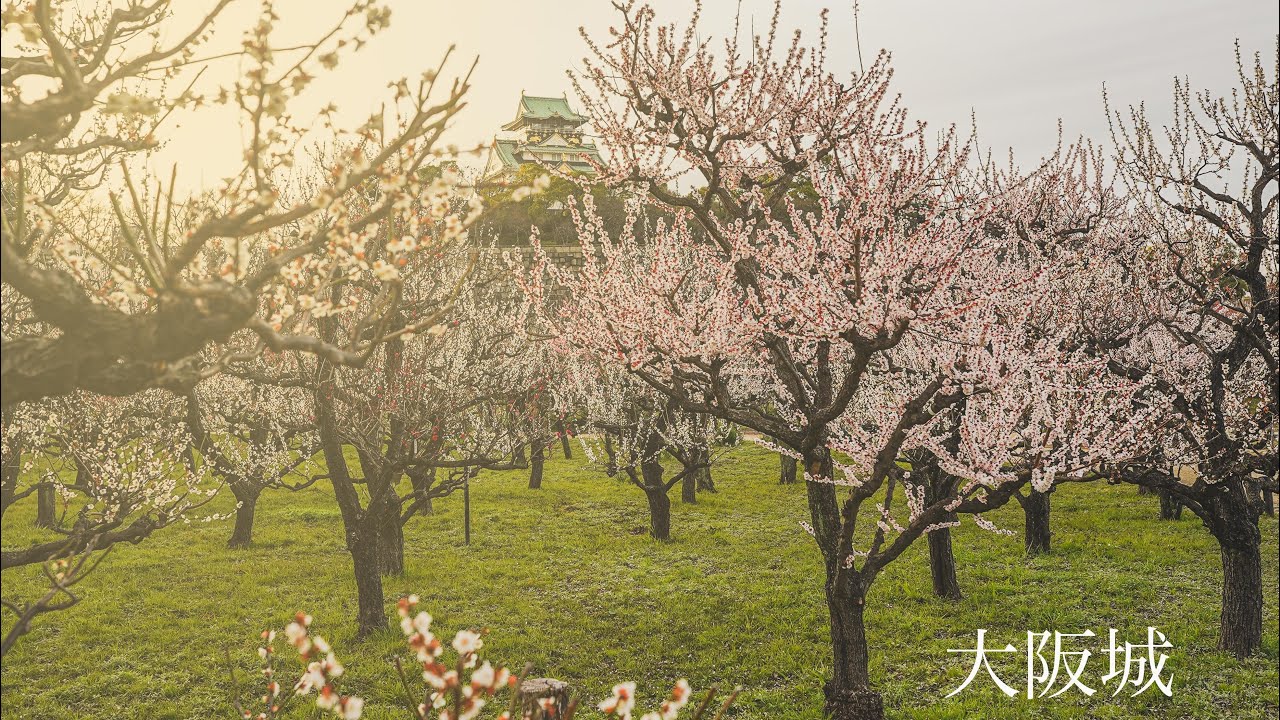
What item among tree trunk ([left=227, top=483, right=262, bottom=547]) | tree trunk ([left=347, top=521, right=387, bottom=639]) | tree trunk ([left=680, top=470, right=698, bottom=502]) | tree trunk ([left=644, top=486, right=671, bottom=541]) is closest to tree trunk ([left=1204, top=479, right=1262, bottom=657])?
tree trunk ([left=644, top=486, right=671, bottom=541])

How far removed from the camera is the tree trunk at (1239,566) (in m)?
9.88

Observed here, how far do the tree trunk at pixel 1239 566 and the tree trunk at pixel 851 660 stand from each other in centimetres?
503

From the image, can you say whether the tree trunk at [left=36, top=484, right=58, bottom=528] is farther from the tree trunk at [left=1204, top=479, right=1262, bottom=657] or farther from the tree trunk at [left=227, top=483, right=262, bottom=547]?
the tree trunk at [left=1204, top=479, right=1262, bottom=657]

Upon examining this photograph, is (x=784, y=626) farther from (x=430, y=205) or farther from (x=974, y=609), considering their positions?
(x=430, y=205)

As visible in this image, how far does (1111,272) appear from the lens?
1518cm

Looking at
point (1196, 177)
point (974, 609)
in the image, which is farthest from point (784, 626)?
Answer: point (1196, 177)

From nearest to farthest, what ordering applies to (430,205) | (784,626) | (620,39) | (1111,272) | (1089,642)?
1. (430,205)
2. (620,39)
3. (1089,642)
4. (784,626)
5. (1111,272)

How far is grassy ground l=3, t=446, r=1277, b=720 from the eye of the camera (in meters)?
9.69

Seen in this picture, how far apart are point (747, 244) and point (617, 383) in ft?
36.1

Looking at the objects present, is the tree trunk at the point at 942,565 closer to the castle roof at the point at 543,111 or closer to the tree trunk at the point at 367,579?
the tree trunk at the point at 367,579

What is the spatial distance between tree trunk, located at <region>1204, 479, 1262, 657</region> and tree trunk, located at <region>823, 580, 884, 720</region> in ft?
16.5

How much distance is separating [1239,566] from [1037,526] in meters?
5.35

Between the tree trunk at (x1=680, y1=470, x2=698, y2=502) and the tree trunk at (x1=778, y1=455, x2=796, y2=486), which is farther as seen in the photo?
the tree trunk at (x1=778, y1=455, x2=796, y2=486)

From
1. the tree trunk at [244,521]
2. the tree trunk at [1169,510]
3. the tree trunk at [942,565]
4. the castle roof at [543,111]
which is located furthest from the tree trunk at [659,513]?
the castle roof at [543,111]
